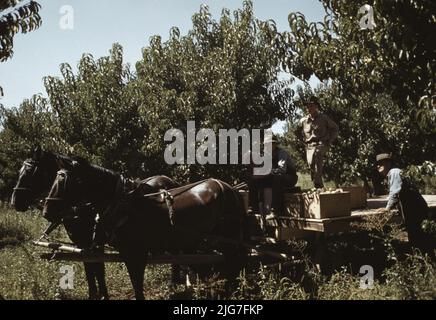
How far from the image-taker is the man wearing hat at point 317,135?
19.5ft

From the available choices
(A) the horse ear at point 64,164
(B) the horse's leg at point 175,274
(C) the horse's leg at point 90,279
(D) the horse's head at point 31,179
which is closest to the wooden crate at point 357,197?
Answer: (B) the horse's leg at point 175,274

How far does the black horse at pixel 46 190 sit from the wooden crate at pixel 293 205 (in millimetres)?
2230

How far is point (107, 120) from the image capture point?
11.3 meters

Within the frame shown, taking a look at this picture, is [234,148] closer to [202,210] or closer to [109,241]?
[202,210]

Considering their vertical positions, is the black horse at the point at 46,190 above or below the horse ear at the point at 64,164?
below

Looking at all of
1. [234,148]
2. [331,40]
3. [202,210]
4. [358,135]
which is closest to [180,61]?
[234,148]

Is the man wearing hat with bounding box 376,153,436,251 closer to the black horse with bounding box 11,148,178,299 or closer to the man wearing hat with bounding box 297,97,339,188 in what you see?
the man wearing hat with bounding box 297,97,339,188

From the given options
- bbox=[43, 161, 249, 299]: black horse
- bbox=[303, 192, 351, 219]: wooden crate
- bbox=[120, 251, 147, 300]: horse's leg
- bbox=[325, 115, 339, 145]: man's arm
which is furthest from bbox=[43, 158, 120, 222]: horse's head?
bbox=[325, 115, 339, 145]: man's arm

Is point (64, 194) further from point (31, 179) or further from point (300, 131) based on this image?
point (300, 131)

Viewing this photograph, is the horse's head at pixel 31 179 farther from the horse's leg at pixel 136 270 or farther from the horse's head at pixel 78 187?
the horse's leg at pixel 136 270

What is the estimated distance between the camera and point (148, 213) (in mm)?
4695

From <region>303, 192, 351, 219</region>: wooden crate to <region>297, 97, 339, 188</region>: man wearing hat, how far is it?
108 cm

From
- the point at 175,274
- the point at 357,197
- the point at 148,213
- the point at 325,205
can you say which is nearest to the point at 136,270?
the point at 148,213

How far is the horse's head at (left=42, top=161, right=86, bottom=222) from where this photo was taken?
4.27 metres
